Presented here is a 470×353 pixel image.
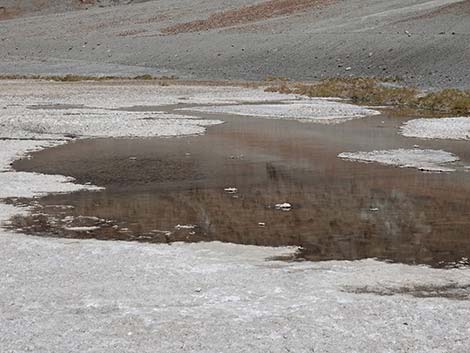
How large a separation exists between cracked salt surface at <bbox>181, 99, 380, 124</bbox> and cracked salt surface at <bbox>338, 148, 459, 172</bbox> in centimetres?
769

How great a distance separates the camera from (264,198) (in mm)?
14938

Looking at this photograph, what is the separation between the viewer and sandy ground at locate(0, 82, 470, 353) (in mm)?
8047

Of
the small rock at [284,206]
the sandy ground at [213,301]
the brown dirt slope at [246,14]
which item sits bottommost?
the small rock at [284,206]

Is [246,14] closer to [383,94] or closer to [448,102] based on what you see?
[383,94]

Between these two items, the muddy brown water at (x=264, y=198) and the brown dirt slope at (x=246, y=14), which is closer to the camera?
the muddy brown water at (x=264, y=198)

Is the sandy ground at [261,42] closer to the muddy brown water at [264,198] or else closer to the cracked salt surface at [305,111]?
the cracked salt surface at [305,111]

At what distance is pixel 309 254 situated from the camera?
36.4ft

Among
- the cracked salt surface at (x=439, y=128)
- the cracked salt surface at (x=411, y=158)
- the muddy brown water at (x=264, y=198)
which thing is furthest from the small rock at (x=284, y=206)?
the cracked salt surface at (x=439, y=128)

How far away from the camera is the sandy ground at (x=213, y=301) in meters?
8.05

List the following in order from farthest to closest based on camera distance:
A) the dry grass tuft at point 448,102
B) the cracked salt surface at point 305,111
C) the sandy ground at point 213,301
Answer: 1. the dry grass tuft at point 448,102
2. the cracked salt surface at point 305,111
3. the sandy ground at point 213,301

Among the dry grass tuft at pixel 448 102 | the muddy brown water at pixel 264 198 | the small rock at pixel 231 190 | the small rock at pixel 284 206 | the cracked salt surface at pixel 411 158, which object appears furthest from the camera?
the dry grass tuft at pixel 448 102

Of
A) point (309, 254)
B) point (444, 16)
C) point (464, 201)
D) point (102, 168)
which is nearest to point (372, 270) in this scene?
point (309, 254)

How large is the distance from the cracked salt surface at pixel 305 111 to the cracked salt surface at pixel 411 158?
25.2 feet

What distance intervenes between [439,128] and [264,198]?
1151 cm
